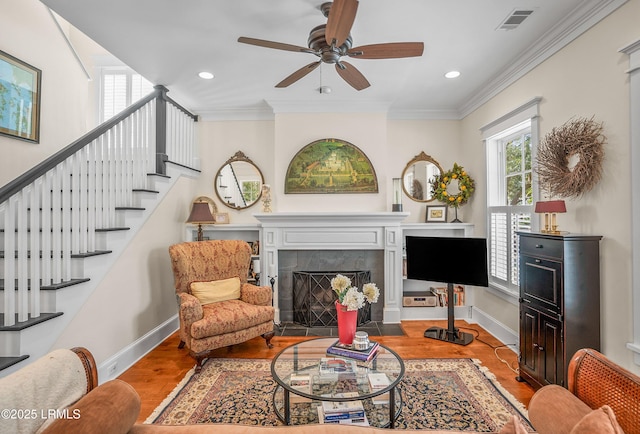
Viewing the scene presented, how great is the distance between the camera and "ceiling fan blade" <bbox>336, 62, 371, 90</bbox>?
230cm

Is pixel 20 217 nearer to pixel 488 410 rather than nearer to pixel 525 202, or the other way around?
pixel 488 410

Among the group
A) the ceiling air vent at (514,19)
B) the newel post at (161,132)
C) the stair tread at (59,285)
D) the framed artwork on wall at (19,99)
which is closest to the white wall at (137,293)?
the stair tread at (59,285)

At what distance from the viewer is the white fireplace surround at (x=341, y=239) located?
4.05 m

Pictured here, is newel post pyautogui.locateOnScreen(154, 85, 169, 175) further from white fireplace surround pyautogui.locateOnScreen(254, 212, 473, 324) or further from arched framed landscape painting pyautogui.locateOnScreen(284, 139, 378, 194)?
arched framed landscape painting pyautogui.locateOnScreen(284, 139, 378, 194)

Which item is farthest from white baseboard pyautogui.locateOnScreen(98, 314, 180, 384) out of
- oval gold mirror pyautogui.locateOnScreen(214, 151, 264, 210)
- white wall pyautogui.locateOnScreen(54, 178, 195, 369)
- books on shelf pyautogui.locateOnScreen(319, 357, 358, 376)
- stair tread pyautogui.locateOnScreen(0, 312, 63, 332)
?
books on shelf pyautogui.locateOnScreen(319, 357, 358, 376)

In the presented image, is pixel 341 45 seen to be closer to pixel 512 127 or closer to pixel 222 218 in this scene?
pixel 512 127

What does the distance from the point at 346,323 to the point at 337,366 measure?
0.99ft

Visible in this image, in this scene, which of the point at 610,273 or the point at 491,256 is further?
the point at 491,256

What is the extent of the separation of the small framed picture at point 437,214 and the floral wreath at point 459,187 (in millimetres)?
138

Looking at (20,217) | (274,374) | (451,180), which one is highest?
(451,180)

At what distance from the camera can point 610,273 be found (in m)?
2.12

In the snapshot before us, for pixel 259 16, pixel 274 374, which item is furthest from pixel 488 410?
pixel 259 16

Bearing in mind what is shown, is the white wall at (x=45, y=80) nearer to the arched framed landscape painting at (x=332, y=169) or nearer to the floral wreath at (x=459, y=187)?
the arched framed landscape painting at (x=332, y=169)

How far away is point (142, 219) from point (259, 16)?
7.27 feet
